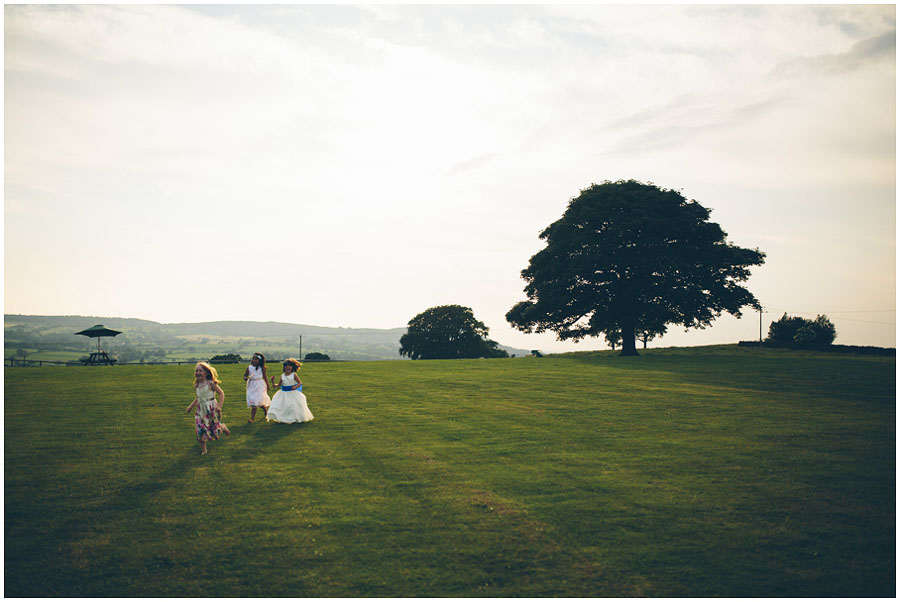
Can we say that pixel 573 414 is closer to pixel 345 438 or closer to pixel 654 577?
pixel 345 438

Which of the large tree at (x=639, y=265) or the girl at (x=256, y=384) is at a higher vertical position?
the large tree at (x=639, y=265)

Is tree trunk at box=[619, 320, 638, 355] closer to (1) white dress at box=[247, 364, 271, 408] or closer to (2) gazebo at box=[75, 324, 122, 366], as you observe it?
(1) white dress at box=[247, 364, 271, 408]

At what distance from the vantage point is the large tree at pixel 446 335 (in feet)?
305

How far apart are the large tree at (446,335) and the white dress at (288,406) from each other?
72278 mm

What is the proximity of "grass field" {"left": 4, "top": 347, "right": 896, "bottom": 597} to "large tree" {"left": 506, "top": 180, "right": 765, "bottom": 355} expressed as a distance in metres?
30.4

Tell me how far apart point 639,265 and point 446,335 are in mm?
46416

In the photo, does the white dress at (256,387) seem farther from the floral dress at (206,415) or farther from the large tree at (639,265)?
the large tree at (639,265)

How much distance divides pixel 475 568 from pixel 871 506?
7.85m

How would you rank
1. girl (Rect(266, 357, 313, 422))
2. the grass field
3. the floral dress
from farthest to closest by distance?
1. girl (Rect(266, 357, 313, 422))
2. the floral dress
3. the grass field

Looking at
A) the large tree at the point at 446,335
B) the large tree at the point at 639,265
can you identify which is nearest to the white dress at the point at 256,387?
the large tree at the point at 639,265

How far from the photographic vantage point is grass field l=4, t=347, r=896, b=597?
27.0ft

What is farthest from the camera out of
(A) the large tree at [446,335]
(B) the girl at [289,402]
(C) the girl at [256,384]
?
(A) the large tree at [446,335]

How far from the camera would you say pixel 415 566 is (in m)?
8.46

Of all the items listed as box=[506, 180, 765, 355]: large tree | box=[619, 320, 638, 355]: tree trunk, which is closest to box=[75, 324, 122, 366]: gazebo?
box=[506, 180, 765, 355]: large tree
